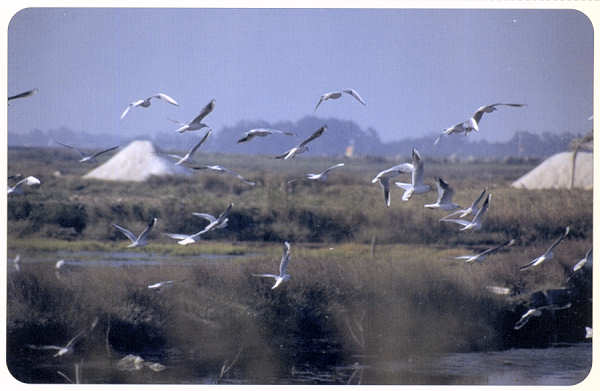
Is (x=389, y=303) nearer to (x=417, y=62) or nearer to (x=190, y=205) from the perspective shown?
(x=417, y=62)

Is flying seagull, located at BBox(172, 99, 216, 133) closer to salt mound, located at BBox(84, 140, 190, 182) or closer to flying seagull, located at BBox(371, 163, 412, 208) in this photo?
flying seagull, located at BBox(371, 163, 412, 208)

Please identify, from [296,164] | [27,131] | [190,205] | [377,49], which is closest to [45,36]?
[27,131]

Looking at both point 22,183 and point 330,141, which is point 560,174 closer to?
point 330,141

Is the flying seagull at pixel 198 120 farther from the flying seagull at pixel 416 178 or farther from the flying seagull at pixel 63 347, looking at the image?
the flying seagull at pixel 63 347

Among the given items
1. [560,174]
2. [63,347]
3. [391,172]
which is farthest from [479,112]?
[63,347]

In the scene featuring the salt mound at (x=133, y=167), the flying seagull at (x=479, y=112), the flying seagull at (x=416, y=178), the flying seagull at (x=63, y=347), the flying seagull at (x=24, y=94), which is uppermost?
the flying seagull at (x=24, y=94)

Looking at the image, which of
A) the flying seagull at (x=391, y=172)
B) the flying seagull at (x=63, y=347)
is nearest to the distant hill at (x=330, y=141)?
the flying seagull at (x=391, y=172)
